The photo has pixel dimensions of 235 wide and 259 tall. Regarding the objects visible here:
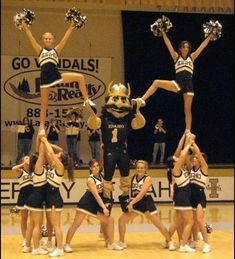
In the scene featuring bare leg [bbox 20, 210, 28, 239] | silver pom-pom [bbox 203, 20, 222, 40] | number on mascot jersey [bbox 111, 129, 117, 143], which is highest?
silver pom-pom [bbox 203, 20, 222, 40]

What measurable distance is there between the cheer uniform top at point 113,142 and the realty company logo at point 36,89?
17.4ft

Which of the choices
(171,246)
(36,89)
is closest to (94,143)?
(36,89)

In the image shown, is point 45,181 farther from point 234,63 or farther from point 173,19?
point 234,63

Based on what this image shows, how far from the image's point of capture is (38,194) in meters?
7.64

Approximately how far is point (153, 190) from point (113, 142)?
488 cm

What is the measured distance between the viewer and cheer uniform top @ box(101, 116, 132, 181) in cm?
738

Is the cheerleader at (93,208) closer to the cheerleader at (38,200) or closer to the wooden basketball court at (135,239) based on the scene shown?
the wooden basketball court at (135,239)

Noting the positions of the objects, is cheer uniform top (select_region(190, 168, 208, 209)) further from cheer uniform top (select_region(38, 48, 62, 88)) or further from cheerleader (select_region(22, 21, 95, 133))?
cheer uniform top (select_region(38, 48, 62, 88))

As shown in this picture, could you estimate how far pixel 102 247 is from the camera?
8336mm

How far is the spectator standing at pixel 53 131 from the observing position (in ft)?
30.3

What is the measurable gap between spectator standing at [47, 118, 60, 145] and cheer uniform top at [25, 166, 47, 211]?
1.43 m

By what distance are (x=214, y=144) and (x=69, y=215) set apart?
5244 millimetres

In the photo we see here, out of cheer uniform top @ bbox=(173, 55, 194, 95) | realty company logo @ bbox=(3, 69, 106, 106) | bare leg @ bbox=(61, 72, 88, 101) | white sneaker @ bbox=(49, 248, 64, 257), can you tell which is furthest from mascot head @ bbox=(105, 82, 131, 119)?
realty company logo @ bbox=(3, 69, 106, 106)

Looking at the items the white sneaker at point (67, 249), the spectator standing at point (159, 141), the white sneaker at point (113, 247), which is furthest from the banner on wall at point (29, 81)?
the white sneaker at point (67, 249)
